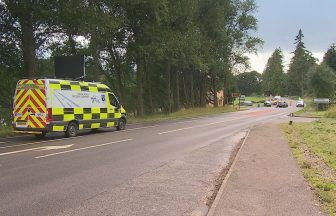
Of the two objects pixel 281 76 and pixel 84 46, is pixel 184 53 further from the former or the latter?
pixel 281 76

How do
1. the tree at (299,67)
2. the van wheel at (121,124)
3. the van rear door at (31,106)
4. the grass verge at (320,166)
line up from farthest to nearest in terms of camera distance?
the tree at (299,67) → the van wheel at (121,124) → the van rear door at (31,106) → the grass verge at (320,166)

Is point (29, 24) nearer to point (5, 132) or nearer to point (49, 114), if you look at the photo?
point (5, 132)

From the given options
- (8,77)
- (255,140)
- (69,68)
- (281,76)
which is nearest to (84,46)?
(8,77)

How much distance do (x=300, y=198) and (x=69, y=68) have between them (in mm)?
22810

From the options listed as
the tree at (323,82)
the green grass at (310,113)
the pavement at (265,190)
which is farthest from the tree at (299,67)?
the pavement at (265,190)

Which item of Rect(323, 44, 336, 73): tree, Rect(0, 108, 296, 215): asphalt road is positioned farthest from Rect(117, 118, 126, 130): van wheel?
Rect(323, 44, 336, 73): tree

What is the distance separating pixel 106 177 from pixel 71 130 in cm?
1068

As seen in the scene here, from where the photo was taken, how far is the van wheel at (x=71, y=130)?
66.3 feet

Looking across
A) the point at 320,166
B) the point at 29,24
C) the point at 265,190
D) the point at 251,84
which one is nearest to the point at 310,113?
the point at 29,24

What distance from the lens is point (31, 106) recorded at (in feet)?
63.1

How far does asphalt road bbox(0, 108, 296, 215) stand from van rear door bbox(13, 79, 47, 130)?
222 cm

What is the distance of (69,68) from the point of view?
94.6 ft

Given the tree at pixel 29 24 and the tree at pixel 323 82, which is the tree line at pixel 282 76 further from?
the tree at pixel 29 24

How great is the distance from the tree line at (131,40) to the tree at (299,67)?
8487cm
